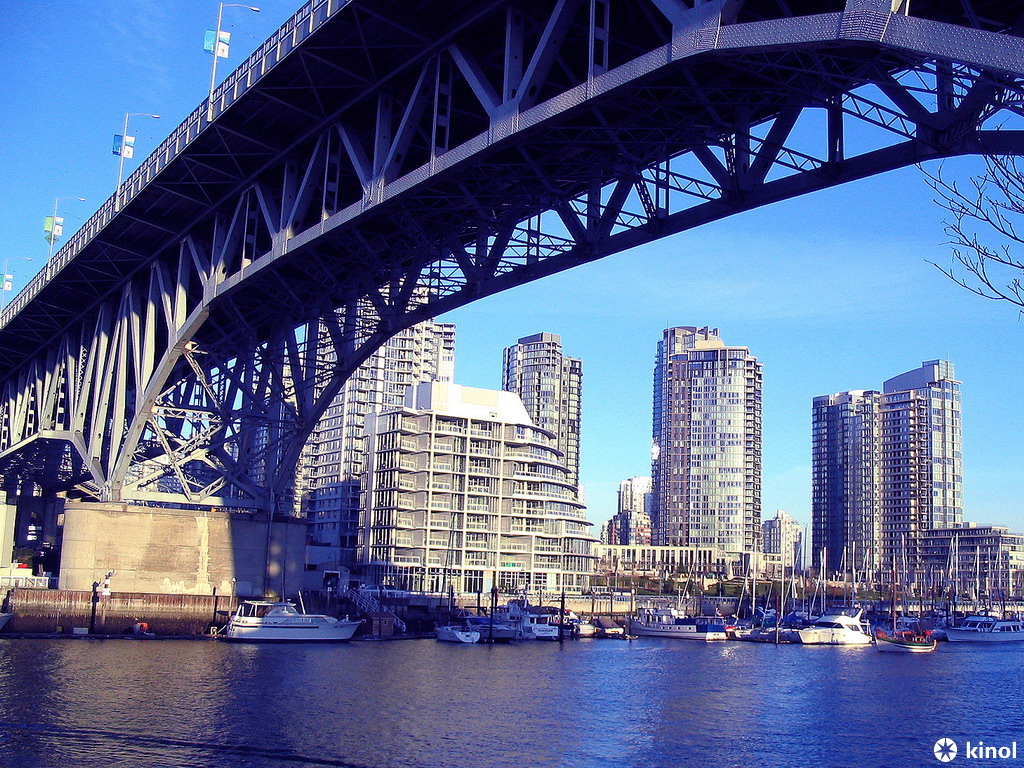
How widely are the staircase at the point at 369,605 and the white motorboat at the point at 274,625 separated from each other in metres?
10.0

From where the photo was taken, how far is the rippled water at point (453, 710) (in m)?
26.8

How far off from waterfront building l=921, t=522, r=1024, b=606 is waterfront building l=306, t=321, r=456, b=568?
7286 centimetres

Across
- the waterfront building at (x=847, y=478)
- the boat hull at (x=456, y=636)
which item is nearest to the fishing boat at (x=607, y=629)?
the boat hull at (x=456, y=636)

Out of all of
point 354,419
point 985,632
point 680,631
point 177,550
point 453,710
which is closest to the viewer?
point 453,710

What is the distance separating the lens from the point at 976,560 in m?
154

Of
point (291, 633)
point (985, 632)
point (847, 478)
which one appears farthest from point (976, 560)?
point (291, 633)

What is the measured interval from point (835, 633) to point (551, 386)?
105 metres

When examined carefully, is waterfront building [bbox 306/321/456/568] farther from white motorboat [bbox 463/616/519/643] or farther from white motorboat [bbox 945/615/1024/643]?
white motorboat [bbox 945/615/1024/643]

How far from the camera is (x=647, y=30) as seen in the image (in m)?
26.7

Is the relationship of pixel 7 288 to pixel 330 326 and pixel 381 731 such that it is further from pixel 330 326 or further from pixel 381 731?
pixel 381 731

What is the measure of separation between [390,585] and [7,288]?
1419 inches

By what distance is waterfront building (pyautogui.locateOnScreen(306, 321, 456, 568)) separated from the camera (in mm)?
113000

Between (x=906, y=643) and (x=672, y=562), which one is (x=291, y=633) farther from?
(x=672, y=562)

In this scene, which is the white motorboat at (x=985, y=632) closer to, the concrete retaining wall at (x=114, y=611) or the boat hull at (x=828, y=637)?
the boat hull at (x=828, y=637)
